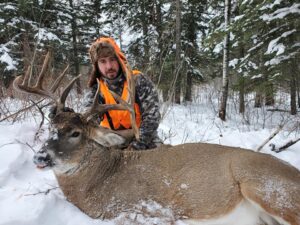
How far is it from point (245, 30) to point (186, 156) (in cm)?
446

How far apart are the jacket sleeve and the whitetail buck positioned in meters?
0.82

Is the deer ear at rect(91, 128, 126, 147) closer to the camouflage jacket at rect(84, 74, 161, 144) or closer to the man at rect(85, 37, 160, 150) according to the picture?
the camouflage jacket at rect(84, 74, 161, 144)

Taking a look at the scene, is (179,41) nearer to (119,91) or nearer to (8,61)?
(8,61)

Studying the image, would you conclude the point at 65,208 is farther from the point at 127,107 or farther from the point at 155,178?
the point at 127,107

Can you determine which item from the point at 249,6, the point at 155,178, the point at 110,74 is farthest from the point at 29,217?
the point at 249,6

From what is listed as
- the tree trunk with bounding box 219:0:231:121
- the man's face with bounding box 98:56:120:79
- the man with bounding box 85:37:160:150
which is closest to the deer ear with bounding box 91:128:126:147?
the man with bounding box 85:37:160:150

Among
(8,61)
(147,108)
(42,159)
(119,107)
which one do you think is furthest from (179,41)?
(42,159)

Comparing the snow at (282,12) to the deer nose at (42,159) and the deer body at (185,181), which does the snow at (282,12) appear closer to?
the deer body at (185,181)

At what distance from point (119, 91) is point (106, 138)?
1.36 meters

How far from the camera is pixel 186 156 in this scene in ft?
11.5

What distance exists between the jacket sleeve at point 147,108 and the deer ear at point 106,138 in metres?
0.78

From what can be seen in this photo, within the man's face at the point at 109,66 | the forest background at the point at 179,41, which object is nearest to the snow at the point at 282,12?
the forest background at the point at 179,41

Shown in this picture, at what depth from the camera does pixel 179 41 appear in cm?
1434

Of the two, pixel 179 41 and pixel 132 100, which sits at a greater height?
pixel 179 41
